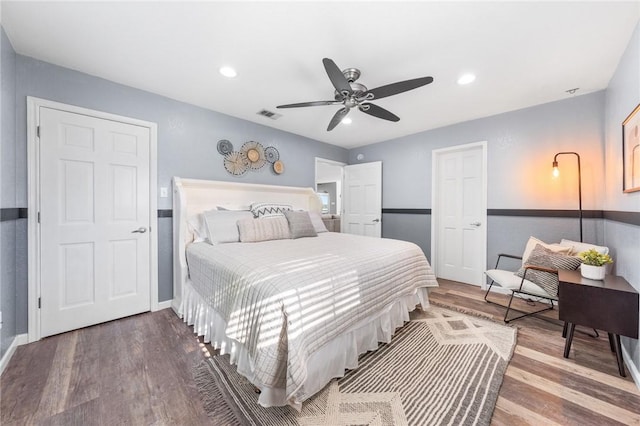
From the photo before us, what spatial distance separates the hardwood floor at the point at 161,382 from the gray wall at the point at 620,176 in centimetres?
37

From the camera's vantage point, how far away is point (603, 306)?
5.56 ft

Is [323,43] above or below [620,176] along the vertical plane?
above

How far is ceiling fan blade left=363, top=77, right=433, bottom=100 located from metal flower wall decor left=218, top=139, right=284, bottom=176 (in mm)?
1988

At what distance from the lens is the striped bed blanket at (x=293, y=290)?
1.32m

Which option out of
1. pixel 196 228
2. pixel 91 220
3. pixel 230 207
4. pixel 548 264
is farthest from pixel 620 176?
pixel 91 220

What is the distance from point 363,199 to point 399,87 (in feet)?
9.91

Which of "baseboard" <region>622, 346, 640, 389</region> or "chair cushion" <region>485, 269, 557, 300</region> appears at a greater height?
"chair cushion" <region>485, 269, 557, 300</region>

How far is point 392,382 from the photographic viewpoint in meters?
1.61

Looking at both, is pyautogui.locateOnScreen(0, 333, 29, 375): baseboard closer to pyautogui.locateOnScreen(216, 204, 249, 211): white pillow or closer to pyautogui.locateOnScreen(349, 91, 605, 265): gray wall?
pyautogui.locateOnScreen(216, 204, 249, 211): white pillow

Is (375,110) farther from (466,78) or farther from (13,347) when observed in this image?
(13,347)

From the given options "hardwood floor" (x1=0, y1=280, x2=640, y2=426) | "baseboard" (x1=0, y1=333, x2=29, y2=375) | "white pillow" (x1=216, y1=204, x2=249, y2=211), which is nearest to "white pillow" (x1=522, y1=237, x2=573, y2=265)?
"hardwood floor" (x1=0, y1=280, x2=640, y2=426)

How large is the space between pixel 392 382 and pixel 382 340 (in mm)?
Answer: 444

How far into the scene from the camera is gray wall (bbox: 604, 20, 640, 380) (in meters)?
1.73

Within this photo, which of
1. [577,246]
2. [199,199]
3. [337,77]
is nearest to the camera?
[337,77]
